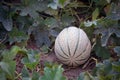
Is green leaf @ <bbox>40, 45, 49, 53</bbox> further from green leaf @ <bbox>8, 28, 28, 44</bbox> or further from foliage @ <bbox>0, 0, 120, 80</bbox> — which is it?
green leaf @ <bbox>8, 28, 28, 44</bbox>

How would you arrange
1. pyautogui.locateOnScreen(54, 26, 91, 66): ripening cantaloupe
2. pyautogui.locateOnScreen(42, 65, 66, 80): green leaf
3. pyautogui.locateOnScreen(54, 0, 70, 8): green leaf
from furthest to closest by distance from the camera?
pyautogui.locateOnScreen(54, 0, 70, 8): green leaf
pyautogui.locateOnScreen(54, 26, 91, 66): ripening cantaloupe
pyautogui.locateOnScreen(42, 65, 66, 80): green leaf

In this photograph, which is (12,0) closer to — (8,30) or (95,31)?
(8,30)

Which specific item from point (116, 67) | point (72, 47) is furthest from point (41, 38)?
point (116, 67)

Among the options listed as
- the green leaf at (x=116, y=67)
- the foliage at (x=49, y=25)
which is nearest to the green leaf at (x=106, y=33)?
the foliage at (x=49, y=25)

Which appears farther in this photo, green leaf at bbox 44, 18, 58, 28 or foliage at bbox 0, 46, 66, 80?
green leaf at bbox 44, 18, 58, 28

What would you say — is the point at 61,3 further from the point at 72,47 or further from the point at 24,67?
the point at 24,67

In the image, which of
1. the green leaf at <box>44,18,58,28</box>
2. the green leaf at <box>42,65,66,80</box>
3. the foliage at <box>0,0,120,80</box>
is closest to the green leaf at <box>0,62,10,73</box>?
the foliage at <box>0,0,120,80</box>
